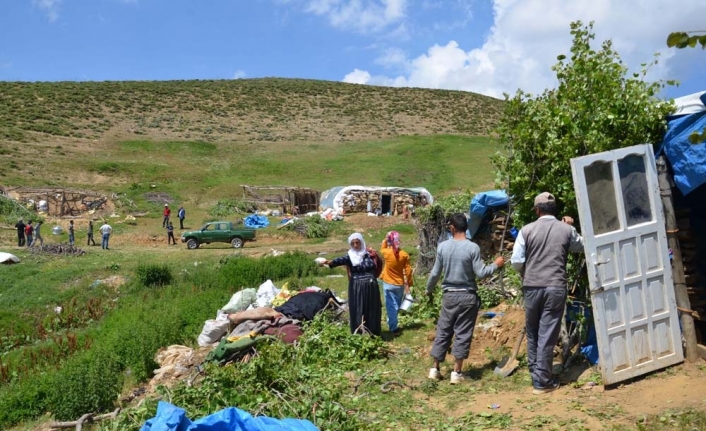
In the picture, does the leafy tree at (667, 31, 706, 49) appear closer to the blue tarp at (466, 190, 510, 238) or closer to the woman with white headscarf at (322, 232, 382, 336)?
the woman with white headscarf at (322, 232, 382, 336)

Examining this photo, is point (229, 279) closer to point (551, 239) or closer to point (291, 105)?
point (551, 239)

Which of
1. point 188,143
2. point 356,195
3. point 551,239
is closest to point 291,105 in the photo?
point 188,143

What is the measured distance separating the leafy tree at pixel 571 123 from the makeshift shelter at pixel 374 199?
24.1m

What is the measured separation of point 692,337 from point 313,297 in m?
5.07

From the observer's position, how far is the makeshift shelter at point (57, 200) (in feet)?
95.7

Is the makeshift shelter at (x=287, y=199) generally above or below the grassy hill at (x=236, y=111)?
below

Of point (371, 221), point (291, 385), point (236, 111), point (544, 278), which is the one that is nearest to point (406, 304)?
point (291, 385)

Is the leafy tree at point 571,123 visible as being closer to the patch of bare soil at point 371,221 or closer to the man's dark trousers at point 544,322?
the man's dark trousers at point 544,322

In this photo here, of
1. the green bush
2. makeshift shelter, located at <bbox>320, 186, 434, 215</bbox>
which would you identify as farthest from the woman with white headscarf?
makeshift shelter, located at <bbox>320, 186, 434, 215</bbox>

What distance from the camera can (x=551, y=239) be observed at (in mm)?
5344

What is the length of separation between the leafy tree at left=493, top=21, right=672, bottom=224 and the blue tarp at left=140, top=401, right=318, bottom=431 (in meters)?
3.68

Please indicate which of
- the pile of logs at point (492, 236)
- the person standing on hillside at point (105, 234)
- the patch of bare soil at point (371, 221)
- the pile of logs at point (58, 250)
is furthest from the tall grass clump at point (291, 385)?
the patch of bare soil at point (371, 221)

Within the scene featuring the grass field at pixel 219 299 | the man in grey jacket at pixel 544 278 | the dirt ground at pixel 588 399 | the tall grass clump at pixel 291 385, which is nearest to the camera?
the dirt ground at pixel 588 399

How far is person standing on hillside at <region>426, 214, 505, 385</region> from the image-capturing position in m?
5.90
